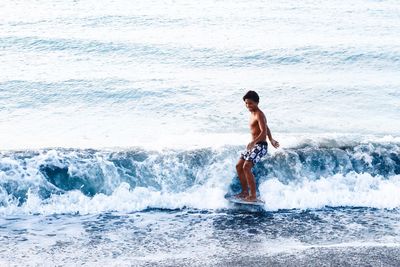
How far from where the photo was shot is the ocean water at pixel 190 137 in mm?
6691

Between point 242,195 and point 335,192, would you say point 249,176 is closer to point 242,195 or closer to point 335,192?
point 242,195

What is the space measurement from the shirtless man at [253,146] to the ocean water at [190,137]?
0.36 m

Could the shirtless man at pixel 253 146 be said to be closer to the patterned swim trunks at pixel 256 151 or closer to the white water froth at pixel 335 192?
the patterned swim trunks at pixel 256 151

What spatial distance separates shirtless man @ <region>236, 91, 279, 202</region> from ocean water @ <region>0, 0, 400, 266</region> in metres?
0.36

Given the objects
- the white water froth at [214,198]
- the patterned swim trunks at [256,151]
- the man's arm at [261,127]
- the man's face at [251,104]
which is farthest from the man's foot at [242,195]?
the man's face at [251,104]

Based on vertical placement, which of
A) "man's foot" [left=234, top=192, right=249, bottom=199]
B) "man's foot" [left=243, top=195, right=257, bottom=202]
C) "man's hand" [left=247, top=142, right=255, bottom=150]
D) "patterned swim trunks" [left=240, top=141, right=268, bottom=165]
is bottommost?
"man's foot" [left=243, top=195, right=257, bottom=202]

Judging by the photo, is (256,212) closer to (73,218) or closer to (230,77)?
(73,218)

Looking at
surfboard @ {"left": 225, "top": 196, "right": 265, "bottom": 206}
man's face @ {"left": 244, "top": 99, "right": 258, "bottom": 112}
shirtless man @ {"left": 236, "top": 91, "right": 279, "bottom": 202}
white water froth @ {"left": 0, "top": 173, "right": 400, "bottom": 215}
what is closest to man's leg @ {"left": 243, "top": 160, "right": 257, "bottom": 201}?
shirtless man @ {"left": 236, "top": 91, "right": 279, "bottom": 202}

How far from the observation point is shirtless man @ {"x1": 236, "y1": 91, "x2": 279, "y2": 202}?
7934 mm

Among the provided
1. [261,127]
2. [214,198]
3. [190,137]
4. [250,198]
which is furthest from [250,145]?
[190,137]

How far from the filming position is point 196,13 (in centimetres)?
2197

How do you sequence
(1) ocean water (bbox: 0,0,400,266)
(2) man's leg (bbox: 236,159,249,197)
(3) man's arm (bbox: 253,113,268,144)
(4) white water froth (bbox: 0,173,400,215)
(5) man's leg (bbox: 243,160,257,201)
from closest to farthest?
(1) ocean water (bbox: 0,0,400,266) → (4) white water froth (bbox: 0,173,400,215) → (3) man's arm (bbox: 253,113,268,144) → (5) man's leg (bbox: 243,160,257,201) → (2) man's leg (bbox: 236,159,249,197)

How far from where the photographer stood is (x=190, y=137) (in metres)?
10.6

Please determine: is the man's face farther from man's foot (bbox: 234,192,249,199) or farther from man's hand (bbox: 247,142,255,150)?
man's foot (bbox: 234,192,249,199)
